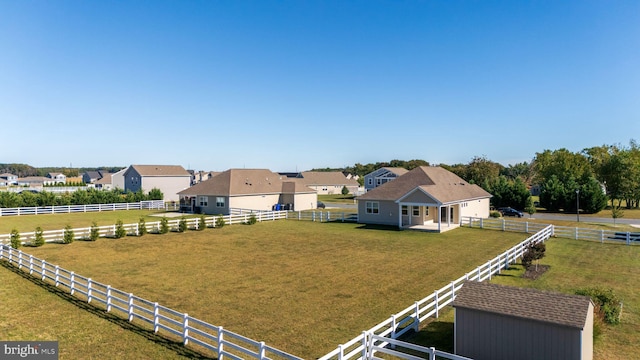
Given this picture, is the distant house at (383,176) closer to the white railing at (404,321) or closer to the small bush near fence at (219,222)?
the small bush near fence at (219,222)

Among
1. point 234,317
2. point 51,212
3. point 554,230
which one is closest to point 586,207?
point 554,230

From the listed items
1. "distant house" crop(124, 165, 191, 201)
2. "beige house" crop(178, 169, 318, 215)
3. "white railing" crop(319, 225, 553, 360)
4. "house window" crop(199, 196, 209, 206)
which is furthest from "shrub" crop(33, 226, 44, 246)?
"distant house" crop(124, 165, 191, 201)

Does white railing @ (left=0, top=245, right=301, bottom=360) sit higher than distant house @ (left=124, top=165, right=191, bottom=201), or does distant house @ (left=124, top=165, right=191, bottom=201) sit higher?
distant house @ (left=124, top=165, right=191, bottom=201)

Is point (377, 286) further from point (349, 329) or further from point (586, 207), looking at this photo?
point (586, 207)

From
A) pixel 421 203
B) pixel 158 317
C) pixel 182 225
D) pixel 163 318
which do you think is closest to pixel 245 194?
pixel 182 225

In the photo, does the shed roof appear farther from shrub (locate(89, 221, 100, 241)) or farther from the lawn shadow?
shrub (locate(89, 221, 100, 241))

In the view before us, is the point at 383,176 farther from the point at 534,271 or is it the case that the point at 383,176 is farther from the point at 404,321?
the point at 404,321
